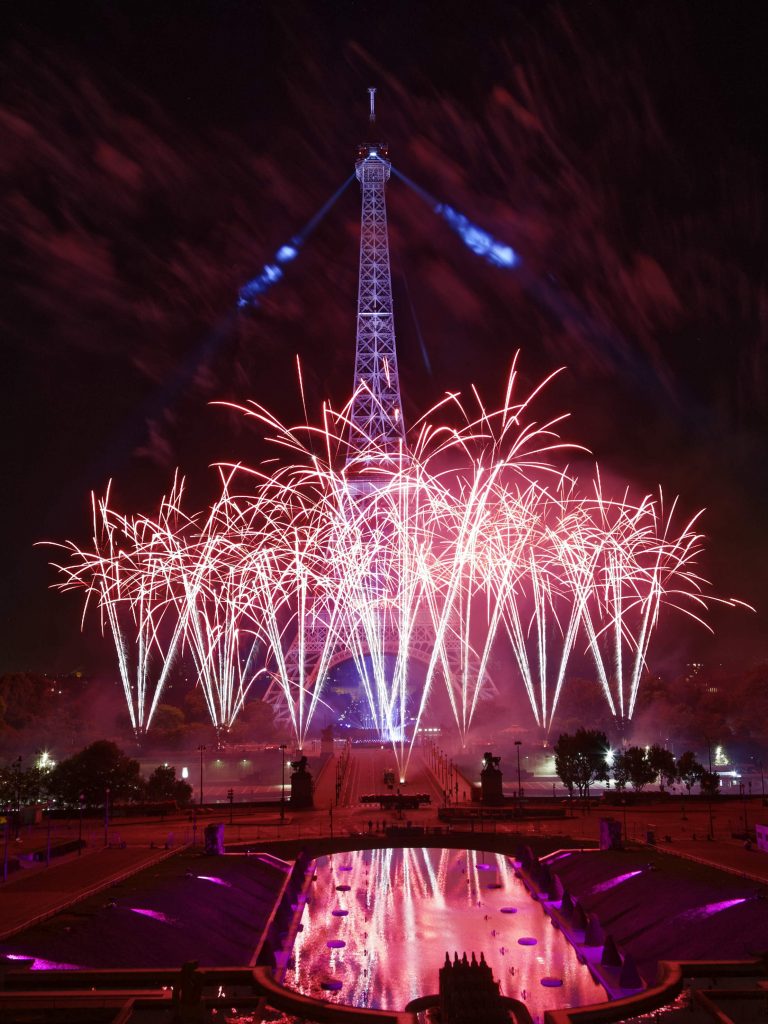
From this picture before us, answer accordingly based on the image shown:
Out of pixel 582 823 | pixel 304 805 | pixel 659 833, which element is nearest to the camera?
pixel 659 833

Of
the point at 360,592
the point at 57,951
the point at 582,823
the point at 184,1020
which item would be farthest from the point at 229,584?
the point at 184,1020

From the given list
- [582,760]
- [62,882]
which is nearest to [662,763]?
[582,760]

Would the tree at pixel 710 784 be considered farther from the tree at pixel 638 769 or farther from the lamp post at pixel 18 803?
the lamp post at pixel 18 803

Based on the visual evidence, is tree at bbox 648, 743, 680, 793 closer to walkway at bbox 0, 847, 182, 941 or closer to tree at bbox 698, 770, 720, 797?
tree at bbox 698, 770, 720, 797

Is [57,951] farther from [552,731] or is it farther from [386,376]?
[386,376]

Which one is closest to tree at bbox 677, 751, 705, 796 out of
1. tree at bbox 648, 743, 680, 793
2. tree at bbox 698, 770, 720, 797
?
tree at bbox 648, 743, 680, 793

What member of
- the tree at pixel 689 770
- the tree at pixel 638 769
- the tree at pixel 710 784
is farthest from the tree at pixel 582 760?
the tree at pixel 710 784
